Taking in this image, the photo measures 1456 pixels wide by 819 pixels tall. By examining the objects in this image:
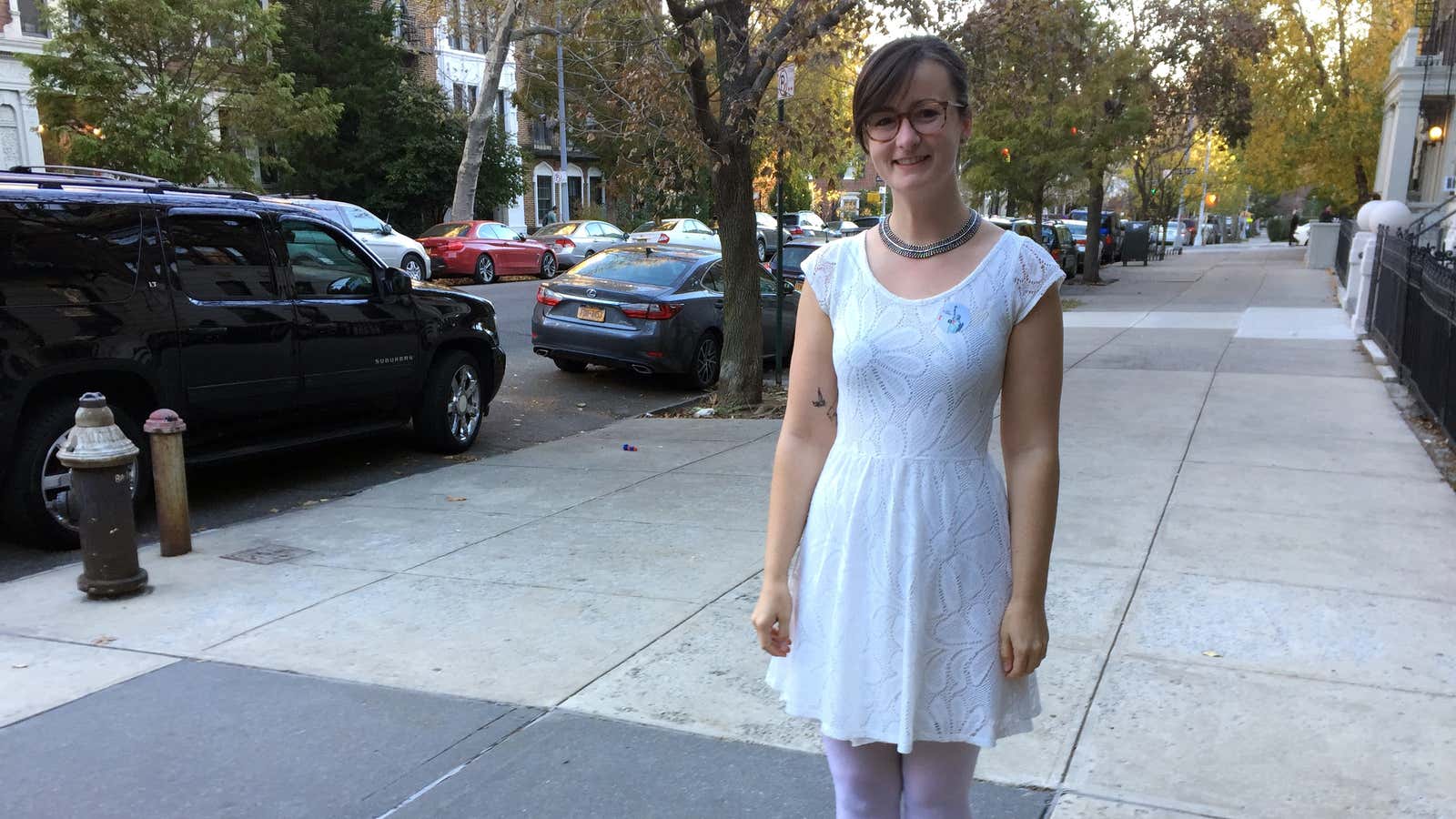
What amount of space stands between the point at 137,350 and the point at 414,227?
32.3 m

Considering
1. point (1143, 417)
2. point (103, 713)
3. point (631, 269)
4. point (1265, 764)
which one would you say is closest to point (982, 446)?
point (1265, 764)

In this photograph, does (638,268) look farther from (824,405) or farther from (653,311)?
(824,405)

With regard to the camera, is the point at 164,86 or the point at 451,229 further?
the point at 451,229

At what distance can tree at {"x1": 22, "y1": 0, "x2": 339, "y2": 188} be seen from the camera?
2066cm

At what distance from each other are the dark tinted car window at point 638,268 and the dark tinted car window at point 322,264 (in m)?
4.23

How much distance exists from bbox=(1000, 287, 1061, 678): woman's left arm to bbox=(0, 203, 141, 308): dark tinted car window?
211 inches

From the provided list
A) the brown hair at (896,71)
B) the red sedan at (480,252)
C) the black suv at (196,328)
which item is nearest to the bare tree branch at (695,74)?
the black suv at (196,328)

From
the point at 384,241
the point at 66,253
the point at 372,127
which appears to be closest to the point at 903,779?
the point at 66,253

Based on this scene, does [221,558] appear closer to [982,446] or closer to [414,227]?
[982,446]

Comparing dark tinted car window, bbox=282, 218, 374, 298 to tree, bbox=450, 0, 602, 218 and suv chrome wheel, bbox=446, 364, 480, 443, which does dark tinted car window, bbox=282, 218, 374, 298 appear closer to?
suv chrome wheel, bbox=446, 364, 480, 443

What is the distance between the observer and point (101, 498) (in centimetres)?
494

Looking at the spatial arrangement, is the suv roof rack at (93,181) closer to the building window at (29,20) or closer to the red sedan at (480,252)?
the red sedan at (480,252)

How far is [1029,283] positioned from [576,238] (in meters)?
27.5

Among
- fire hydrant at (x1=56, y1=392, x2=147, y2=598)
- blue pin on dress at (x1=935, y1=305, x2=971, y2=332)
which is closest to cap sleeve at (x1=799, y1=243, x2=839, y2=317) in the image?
blue pin on dress at (x1=935, y1=305, x2=971, y2=332)
